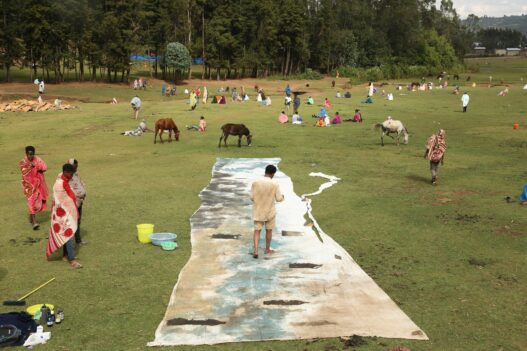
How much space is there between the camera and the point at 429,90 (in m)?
71.1

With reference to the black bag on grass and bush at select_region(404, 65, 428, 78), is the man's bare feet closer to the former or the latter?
the black bag on grass

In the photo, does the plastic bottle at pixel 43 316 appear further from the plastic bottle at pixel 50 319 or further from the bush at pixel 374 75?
the bush at pixel 374 75

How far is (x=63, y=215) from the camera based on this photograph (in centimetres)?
1077

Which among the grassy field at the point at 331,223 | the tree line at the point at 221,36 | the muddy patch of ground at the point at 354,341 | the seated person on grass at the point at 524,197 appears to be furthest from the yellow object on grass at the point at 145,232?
the tree line at the point at 221,36

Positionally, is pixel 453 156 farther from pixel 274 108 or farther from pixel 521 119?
pixel 274 108

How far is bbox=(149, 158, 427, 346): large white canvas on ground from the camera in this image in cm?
826

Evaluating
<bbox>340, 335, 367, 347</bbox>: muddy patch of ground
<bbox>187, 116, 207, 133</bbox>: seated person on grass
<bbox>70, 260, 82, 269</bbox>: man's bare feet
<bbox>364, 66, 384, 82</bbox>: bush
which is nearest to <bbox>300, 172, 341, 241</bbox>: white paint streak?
<bbox>340, 335, 367, 347</bbox>: muddy patch of ground

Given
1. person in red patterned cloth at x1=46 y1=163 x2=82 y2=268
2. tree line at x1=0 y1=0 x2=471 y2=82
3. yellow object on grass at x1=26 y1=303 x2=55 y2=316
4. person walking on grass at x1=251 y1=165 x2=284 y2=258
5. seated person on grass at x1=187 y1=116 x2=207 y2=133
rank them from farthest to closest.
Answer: tree line at x1=0 y1=0 x2=471 y2=82 < seated person on grass at x1=187 y1=116 x2=207 y2=133 < person walking on grass at x1=251 y1=165 x2=284 y2=258 < person in red patterned cloth at x1=46 y1=163 x2=82 y2=268 < yellow object on grass at x1=26 y1=303 x2=55 y2=316

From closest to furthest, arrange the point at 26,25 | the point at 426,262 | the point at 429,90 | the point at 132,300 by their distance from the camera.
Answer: the point at 132,300 < the point at 426,262 < the point at 26,25 < the point at 429,90

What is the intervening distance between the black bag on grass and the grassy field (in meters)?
0.45

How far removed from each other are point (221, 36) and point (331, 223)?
7292 cm

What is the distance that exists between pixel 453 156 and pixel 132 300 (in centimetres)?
2015

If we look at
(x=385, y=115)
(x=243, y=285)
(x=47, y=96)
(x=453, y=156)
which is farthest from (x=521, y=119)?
(x=47, y=96)

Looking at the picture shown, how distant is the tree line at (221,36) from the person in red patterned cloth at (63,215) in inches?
2331
